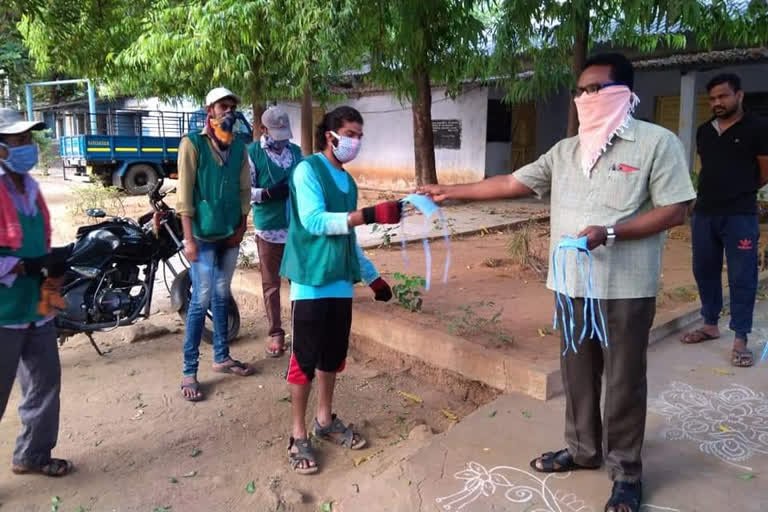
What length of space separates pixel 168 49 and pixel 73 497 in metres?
7.67

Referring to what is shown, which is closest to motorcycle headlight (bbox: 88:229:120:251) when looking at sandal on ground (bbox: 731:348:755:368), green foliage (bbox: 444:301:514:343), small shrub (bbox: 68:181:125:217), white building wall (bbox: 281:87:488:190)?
green foliage (bbox: 444:301:514:343)

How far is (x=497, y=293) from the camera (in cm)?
559

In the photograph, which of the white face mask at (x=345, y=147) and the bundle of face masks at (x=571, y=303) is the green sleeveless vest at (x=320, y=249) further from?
the bundle of face masks at (x=571, y=303)

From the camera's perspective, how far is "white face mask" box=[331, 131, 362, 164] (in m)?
2.95

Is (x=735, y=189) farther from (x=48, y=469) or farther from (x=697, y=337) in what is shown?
(x=48, y=469)

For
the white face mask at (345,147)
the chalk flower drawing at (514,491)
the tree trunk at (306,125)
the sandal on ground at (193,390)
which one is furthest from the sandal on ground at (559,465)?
the tree trunk at (306,125)

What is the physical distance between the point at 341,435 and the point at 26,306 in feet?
5.37

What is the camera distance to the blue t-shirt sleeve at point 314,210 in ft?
9.27

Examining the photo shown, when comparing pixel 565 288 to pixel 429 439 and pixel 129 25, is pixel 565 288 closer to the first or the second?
pixel 429 439

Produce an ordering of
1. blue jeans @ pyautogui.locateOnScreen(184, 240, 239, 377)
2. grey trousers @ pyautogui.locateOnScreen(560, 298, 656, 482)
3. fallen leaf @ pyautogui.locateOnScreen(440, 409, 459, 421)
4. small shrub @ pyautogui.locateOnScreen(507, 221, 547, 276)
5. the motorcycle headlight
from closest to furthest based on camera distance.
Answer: grey trousers @ pyautogui.locateOnScreen(560, 298, 656, 482) < fallen leaf @ pyautogui.locateOnScreen(440, 409, 459, 421) < blue jeans @ pyautogui.locateOnScreen(184, 240, 239, 377) < the motorcycle headlight < small shrub @ pyautogui.locateOnScreen(507, 221, 547, 276)

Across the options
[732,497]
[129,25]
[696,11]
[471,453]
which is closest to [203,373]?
[471,453]

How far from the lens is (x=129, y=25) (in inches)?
401

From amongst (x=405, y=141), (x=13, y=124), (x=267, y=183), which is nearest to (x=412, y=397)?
(x=267, y=183)

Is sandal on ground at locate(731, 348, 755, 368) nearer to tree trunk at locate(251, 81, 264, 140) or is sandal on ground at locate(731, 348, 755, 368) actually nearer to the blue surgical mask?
the blue surgical mask
